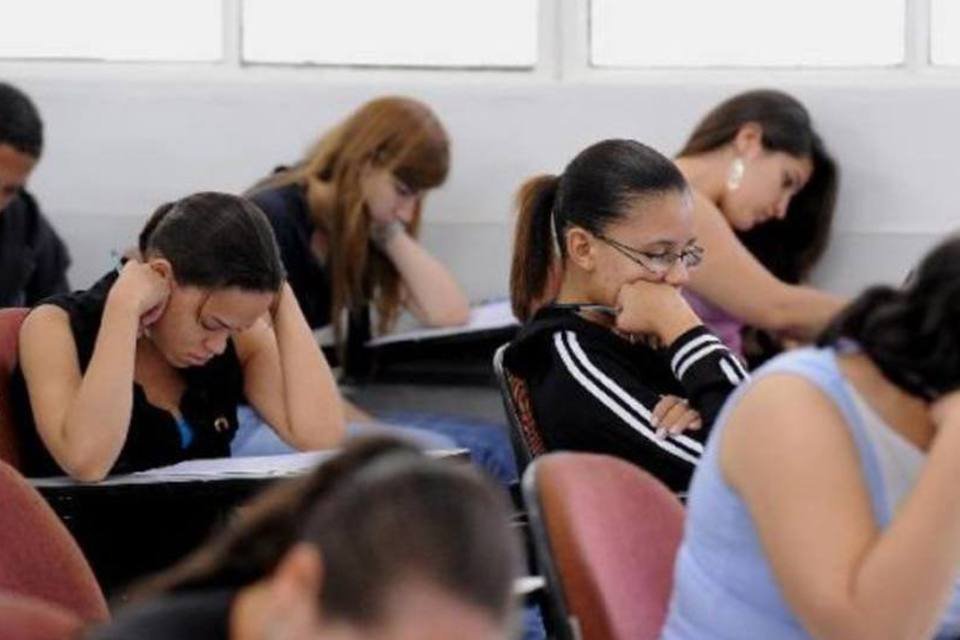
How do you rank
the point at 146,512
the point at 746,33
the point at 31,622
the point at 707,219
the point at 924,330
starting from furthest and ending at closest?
the point at 746,33
the point at 707,219
the point at 146,512
the point at 924,330
the point at 31,622

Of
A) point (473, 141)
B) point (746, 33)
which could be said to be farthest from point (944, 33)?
point (473, 141)

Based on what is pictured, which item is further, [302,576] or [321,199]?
[321,199]

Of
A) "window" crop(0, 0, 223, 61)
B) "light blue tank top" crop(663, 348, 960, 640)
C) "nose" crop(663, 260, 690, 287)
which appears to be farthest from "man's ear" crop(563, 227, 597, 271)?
"window" crop(0, 0, 223, 61)

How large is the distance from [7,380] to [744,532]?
55.4 inches

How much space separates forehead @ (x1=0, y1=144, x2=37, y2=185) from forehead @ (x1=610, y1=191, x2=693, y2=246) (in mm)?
1762

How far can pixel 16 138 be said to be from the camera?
4508mm

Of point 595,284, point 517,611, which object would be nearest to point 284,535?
point 517,611

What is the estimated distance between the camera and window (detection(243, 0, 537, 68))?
5.02 meters

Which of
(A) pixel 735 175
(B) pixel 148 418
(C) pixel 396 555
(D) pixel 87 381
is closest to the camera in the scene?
(C) pixel 396 555

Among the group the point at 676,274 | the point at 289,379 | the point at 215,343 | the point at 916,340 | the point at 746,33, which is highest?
the point at 746,33

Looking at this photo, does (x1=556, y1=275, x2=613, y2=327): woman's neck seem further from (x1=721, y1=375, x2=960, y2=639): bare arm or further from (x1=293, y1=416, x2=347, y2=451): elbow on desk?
(x1=721, y1=375, x2=960, y2=639): bare arm

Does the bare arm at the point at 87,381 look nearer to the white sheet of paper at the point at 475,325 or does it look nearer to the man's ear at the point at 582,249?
the man's ear at the point at 582,249

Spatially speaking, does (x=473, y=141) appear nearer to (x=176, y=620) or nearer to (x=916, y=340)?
(x=916, y=340)

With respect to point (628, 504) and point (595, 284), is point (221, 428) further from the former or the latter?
point (628, 504)
